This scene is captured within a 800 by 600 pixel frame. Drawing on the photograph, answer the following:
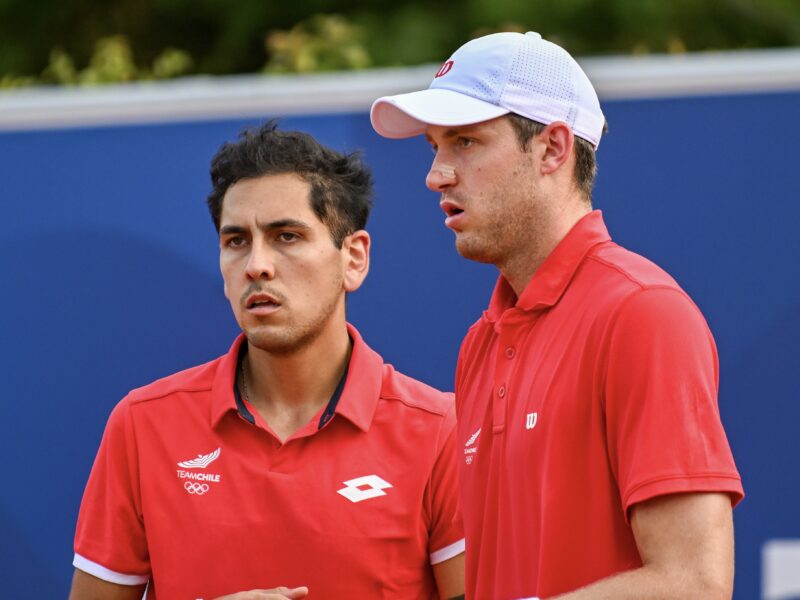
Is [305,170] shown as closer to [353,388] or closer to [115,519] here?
[353,388]

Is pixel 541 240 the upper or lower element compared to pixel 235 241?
lower

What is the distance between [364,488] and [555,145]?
1.00 metres

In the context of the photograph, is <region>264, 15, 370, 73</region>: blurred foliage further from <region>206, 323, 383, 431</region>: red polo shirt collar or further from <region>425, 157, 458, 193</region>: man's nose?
<region>425, 157, 458, 193</region>: man's nose

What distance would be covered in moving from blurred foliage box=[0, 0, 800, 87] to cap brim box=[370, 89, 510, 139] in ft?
11.7

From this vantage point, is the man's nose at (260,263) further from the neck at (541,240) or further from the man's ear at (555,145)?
the man's ear at (555,145)

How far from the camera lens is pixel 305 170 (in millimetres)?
3352

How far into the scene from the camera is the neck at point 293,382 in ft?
10.7

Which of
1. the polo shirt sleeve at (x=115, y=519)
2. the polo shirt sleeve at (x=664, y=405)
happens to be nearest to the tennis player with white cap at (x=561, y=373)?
the polo shirt sleeve at (x=664, y=405)

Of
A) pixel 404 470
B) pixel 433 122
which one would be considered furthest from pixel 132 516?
pixel 433 122

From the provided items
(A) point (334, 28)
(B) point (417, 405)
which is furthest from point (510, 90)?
(A) point (334, 28)

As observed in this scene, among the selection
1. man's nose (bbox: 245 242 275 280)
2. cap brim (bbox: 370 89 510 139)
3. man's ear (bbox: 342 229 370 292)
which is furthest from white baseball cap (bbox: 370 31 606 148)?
man's ear (bbox: 342 229 370 292)

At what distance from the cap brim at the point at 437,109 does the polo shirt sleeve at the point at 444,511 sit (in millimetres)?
845

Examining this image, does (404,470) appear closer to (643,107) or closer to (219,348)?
(219,348)

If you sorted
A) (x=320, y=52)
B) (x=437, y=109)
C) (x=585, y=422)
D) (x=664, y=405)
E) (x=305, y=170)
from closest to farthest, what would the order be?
1. (x=664, y=405)
2. (x=585, y=422)
3. (x=437, y=109)
4. (x=305, y=170)
5. (x=320, y=52)
